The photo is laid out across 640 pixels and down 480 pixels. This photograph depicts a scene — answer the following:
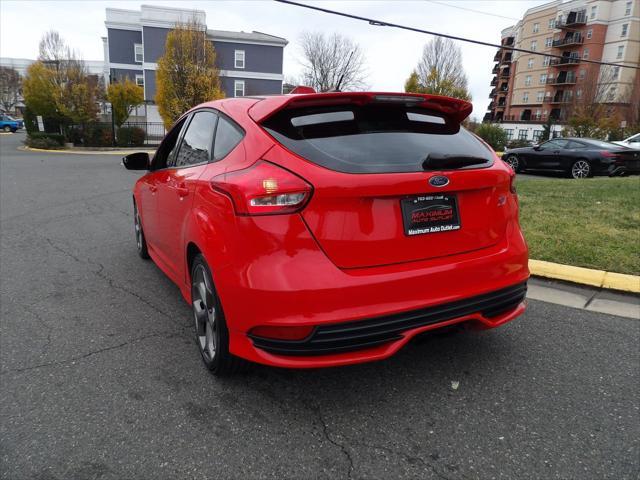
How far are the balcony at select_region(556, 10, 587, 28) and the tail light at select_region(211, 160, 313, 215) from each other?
261 feet

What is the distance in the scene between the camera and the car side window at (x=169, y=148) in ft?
12.7

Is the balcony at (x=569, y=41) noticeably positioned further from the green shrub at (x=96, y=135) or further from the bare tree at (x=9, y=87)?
the bare tree at (x=9, y=87)

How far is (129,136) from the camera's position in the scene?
90.9 feet

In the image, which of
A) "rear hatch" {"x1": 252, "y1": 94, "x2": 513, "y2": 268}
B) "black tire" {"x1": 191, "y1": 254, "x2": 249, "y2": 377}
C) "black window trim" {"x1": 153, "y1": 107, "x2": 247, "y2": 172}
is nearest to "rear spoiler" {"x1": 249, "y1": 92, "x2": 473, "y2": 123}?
"rear hatch" {"x1": 252, "y1": 94, "x2": 513, "y2": 268}

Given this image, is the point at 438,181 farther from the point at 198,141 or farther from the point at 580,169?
the point at 580,169

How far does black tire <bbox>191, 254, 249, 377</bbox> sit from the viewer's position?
260 cm

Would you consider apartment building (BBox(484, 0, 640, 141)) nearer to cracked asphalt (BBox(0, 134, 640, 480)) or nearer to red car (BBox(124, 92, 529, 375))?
cracked asphalt (BBox(0, 134, 640, 480))

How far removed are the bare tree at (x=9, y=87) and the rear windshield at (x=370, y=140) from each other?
→ 298 feet

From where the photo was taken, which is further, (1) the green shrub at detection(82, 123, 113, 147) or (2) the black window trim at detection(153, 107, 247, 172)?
(1) the green shrub at detection(82, 123, 113, 147)

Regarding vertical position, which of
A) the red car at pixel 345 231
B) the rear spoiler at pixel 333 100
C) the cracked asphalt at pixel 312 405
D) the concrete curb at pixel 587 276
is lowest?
the cracked asphalt at pixel 312 405

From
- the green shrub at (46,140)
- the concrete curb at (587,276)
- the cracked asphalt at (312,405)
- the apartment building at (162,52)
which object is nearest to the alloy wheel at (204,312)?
the cracked asphalt at (312,405)

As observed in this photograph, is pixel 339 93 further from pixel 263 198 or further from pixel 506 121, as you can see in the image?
pixel 506 121

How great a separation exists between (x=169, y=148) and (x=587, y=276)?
3868 mm

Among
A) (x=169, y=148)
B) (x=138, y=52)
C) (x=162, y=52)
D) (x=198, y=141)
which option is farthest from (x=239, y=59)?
(x=198, y=141)
